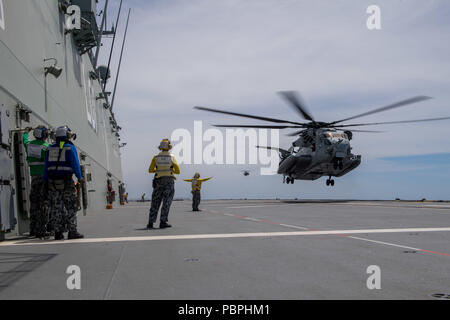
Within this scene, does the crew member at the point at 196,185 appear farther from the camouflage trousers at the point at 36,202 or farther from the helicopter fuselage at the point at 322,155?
the camouflage trousers at the point at 36,202

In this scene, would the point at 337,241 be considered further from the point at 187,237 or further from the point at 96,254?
the point at 96,254

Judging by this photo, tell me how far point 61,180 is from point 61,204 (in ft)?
1.49

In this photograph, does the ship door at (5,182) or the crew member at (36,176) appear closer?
the ship door at (5,182)

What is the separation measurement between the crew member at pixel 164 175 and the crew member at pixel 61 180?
2416mm

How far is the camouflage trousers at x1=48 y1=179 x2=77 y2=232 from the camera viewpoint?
26.6ft

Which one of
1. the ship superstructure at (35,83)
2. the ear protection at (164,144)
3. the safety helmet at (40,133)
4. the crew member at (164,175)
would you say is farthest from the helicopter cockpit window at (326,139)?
the safety helmet at (40,133)

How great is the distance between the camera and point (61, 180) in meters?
8.16

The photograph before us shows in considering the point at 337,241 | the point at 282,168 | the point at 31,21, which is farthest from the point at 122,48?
the point at 337,241

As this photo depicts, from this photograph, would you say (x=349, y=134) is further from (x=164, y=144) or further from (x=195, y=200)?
(x=164, y=144)

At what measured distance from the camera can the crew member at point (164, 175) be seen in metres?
10.3

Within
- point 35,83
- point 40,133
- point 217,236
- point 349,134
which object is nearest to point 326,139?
point 349,134

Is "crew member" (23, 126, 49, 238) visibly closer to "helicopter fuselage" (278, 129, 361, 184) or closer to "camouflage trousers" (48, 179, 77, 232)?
"camouflage trousers" (48, 179, 77, 232)

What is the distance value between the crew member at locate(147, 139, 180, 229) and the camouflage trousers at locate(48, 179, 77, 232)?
2399 mm
